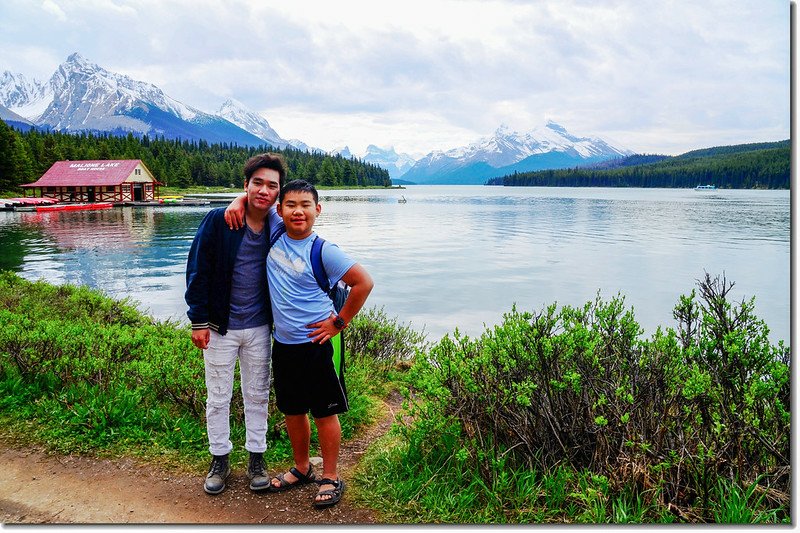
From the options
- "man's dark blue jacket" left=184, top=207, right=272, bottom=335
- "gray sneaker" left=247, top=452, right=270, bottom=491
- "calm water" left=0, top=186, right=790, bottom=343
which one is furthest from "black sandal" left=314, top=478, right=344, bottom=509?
"calm water" left=0, top=186, right=790, bottom=343

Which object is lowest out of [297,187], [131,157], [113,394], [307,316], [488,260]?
[488,260]

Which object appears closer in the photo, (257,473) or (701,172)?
(257,473)

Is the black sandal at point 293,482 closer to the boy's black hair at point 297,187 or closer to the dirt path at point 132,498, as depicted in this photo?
the dirt path at point 132,498

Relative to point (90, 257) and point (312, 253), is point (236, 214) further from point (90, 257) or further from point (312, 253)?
point (90, 257)

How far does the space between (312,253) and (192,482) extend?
183 centimetres

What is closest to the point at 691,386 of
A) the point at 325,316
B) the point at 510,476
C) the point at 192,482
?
the point at 510,476

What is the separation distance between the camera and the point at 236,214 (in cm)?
346

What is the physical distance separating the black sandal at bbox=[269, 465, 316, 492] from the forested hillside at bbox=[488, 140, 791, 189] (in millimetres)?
3956

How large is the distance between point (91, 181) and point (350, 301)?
6414cm

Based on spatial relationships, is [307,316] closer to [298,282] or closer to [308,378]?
[298,282]

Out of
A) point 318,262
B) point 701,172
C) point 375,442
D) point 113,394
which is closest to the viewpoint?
point 318,262

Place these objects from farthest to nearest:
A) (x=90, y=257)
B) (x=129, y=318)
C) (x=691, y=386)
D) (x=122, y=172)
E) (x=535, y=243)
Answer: (x=122, y=172) < (x=535, y=243) < (x=90, y=257) < (x=129, y=318) < (x=691, y=386)

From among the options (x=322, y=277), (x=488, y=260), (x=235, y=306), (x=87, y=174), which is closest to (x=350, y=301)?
(x=322, y=277)

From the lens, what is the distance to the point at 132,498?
11.8ft
